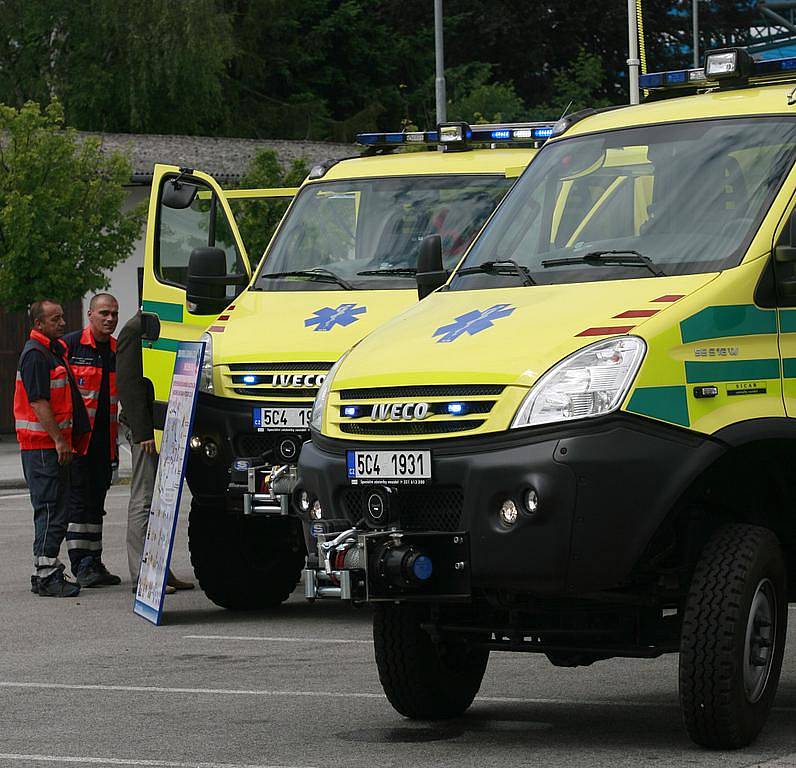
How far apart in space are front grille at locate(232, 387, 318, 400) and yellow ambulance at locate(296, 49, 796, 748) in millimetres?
2712

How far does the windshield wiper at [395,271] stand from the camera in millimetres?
11633

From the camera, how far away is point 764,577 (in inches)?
276

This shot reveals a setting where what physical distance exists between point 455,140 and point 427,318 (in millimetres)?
5086

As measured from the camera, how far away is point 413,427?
23.1 ft

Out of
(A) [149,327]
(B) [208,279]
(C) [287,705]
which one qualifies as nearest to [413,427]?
(C) [287,705]

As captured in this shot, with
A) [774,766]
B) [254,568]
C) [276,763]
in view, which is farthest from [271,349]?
[774,766]

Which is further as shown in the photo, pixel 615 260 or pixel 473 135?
pixel 473 135

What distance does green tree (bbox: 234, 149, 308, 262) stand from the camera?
23667 millimetres

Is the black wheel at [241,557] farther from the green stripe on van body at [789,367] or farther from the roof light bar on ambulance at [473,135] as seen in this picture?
the green stripe on van body at [789,367]

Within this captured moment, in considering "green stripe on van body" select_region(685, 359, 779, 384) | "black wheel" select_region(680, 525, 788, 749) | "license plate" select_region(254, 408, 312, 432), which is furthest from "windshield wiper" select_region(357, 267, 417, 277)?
"black wheel" select_region(680, 525, 788, 749)

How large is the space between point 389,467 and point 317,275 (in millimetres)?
4839

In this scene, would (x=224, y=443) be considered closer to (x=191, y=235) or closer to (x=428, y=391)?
(x=191, y=235)

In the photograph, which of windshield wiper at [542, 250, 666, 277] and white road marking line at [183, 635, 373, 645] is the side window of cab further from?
windshield wiper at [542, 250, 666, 277]

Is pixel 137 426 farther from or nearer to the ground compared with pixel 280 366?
nearer to the ground
